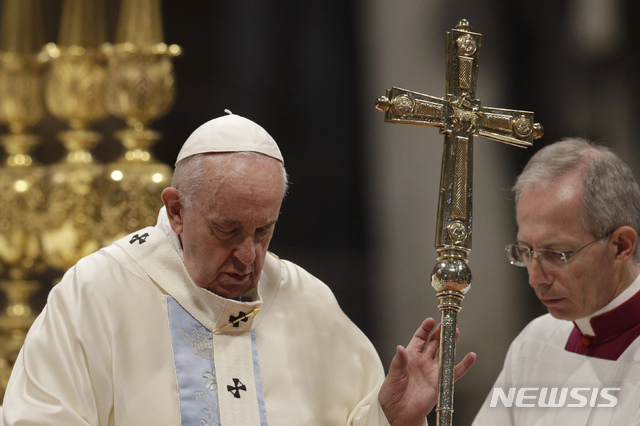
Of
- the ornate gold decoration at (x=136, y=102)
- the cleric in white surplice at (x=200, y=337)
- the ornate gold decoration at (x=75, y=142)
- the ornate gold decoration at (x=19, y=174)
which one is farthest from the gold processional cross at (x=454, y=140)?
the ornate gold decoration at (x=19, y=174)

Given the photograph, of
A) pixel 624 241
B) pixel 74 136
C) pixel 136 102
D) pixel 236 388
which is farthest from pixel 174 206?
pixel 74 136

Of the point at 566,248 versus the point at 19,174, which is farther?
the point at 19,174

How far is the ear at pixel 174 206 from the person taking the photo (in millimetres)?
→ 3432

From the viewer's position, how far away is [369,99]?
7746mm

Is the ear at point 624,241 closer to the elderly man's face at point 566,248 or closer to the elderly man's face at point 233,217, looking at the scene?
the elderly man's face at point 566,248

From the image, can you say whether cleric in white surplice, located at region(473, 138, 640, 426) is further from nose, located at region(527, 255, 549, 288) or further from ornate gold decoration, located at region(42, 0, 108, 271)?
ornate gold decoration, located at region(42, 0, 108, 271)

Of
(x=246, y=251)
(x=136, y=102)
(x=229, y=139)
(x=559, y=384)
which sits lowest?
(x=559, y=384)

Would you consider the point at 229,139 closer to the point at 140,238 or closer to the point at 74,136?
the point at 140,238

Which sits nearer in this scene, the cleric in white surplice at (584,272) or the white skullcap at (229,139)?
the white skullcap at (229,139)

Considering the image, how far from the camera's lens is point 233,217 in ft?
10.9

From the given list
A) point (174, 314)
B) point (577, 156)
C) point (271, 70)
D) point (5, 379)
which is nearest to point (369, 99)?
point (271, 70)

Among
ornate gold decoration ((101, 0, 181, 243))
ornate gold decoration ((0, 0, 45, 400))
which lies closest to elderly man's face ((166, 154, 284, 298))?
ornate gold decoration ((101, 0, 181, 243))

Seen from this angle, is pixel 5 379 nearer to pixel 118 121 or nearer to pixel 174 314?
pixel 118 121

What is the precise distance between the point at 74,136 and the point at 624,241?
3616mm
